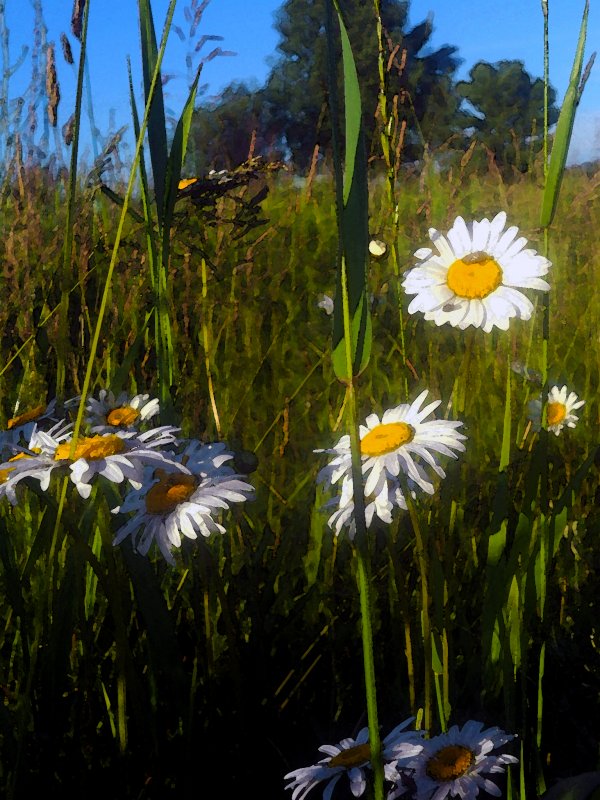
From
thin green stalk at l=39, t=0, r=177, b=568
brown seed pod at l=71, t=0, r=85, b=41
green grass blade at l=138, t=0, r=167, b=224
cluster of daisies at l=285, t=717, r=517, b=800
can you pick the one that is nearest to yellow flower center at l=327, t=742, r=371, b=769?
cluster of daisies at l=285, t=717, r=517, b=800

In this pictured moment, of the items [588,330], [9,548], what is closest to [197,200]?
[9,548]

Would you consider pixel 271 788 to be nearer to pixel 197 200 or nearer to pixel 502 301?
pixel 502 301

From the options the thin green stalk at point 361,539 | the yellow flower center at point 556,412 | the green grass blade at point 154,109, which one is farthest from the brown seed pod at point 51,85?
the yellow flower center at point 556,412

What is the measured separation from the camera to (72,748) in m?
0.78

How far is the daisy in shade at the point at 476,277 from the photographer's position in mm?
782

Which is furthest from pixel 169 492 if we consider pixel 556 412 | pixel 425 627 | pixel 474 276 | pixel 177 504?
pixel 556 412

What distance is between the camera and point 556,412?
55.3 inches

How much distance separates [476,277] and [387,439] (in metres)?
0.20

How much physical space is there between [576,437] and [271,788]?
998 millimetres

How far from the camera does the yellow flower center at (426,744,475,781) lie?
61 centimetres

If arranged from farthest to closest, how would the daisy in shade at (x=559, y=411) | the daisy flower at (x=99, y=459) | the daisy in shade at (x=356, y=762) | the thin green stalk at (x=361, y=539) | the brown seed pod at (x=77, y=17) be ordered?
the daisy in shade at (x=559, y=411) → the brown seed pod at (x=77, y=17) → the daisy flower at (x=99, y=459) → the daisy in shade at (x=356, y=762) → the thin green stalk at (x=361, y=539)

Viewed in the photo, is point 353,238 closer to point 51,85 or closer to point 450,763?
point 450,763

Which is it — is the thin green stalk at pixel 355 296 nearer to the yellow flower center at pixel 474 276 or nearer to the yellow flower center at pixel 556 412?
the yellow flower center at pixel 474 276

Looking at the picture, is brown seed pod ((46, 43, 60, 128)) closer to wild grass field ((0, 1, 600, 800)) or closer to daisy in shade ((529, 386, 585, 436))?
wild grass field ((0, 1, 600, 800))
